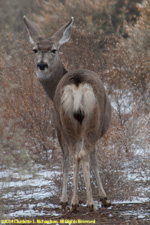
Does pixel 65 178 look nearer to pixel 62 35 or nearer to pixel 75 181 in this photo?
pixel 75 181

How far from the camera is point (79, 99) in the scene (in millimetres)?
4688

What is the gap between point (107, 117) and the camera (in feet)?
18.1

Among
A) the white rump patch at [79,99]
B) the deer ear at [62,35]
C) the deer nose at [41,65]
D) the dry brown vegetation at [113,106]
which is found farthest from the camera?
the deer ear at [62,35]

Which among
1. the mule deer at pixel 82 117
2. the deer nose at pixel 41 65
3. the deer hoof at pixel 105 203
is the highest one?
the deer nose at pixel 41 65

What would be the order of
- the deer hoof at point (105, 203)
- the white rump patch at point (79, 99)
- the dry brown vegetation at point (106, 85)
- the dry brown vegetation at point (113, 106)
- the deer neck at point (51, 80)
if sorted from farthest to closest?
the dry brown vegetation at point (106, 85) → the deer neck at point (51, 80) → the dry brown vegetation at point (113, 106) → the deer hoof at point (105, 203) → the white rump patch at point (79, 99)

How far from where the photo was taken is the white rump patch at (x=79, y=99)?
15.4 feet

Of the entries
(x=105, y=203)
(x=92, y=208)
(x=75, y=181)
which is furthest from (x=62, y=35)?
(x=92, y=208)

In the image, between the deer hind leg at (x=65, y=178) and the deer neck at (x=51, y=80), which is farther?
the deer neck at (x=51, y=80)

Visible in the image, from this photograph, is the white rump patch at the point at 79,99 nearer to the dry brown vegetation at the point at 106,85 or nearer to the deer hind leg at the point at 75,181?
the deer hind leg at the point at 75,181

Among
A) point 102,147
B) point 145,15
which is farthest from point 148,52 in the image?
point 102,147

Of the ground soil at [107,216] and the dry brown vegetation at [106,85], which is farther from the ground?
the dry brown vegetation at [106,85]

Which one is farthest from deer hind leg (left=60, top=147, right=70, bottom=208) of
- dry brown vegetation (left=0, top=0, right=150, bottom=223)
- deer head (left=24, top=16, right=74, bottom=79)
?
deer head (left=24, top=16, right=74, bottom=79)

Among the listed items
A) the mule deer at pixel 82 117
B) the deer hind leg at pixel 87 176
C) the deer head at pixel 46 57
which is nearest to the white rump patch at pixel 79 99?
the mule deer at pixel 82 117

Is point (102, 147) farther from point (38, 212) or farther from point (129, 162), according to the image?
point (38, 212)
